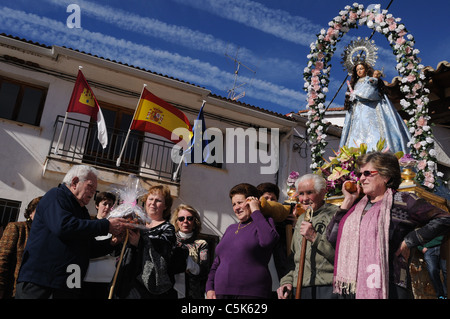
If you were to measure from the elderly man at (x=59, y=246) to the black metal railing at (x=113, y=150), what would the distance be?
6964 mm

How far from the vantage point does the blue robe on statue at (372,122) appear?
5.78 m

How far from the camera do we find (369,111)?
20.0 feet

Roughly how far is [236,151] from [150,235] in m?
8.91

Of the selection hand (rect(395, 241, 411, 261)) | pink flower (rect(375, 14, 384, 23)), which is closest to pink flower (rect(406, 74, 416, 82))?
pink flower (rect(375, 14, 384, 23))

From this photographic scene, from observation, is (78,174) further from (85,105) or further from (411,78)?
(85,105)

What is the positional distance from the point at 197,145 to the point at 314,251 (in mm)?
7247

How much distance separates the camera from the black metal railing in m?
10.1

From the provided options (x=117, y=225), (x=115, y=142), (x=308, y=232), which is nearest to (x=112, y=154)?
(x=115, y=142)

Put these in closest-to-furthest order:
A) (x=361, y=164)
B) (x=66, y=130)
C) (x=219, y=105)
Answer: (x=361, y=164)
(x=66, y=130)
(x=219, y=105)

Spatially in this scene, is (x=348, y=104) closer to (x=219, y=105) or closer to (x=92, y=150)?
(x=219, y=105)

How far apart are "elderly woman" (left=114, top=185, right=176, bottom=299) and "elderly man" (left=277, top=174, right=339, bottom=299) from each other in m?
0.89

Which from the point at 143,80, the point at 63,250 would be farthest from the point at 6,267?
the point at 143,80

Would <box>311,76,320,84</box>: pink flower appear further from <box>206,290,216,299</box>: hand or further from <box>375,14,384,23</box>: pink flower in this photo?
<box>206,290,216,299</box>: hand
